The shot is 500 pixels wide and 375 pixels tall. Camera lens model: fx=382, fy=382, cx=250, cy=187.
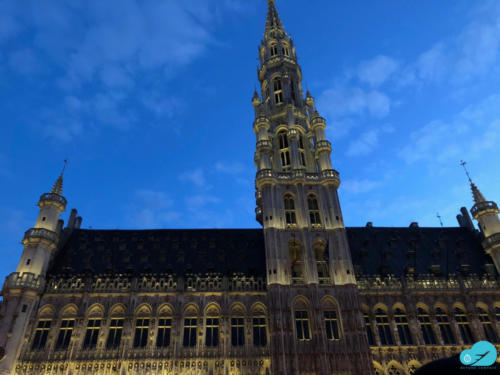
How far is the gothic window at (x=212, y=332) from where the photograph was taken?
4078 cm

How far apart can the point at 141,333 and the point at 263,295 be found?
1384 cm

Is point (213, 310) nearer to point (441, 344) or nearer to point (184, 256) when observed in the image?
point (184, 256)

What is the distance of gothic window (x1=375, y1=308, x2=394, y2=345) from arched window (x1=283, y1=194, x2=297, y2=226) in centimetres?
1432

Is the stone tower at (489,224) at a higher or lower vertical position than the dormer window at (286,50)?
lower

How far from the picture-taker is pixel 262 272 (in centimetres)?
4788

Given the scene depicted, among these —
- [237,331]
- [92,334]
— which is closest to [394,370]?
[237,331]

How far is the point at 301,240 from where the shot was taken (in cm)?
4619

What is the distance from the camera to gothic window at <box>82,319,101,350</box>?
131 feet

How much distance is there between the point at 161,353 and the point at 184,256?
1401cm

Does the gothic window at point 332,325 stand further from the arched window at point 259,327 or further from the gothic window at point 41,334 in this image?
the gothic window at point 41,334

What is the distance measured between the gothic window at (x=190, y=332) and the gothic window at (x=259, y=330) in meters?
6.45

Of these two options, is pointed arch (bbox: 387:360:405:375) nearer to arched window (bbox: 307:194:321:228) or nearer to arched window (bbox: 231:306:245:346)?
arched window (bbox: 231:306:245:346)

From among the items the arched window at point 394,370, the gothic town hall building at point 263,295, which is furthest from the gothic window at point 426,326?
the arched window at point 394,370

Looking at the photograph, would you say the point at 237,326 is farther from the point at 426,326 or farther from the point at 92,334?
the point at 426,326
